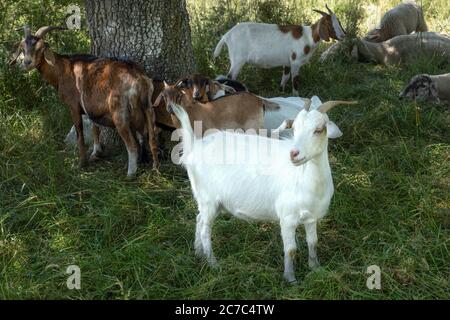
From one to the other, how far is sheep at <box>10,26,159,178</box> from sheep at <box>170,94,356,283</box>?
4.90ft

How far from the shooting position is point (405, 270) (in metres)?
4.18

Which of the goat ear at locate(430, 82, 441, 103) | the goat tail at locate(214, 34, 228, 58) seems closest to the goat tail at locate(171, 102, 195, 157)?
the goat tail at locate(214, 34, 228, 58)

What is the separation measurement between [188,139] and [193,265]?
0.86 meters

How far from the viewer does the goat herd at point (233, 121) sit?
405 centimetres

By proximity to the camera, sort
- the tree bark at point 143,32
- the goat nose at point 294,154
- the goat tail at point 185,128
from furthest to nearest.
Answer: the tree bark at point 143,32 < the goat tail at point 185,128 < the goat nose at point 294,154

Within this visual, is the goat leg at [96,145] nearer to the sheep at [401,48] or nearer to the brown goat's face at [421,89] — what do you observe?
the brown goat's face at [421,89]

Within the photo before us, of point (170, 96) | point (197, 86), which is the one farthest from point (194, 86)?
point (170, 96)

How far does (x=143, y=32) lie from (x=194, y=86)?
819mm

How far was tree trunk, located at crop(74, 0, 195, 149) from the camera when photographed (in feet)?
20.5

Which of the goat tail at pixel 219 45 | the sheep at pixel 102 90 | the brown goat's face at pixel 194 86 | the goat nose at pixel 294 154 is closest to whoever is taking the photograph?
the goat nose at pixel 294 154

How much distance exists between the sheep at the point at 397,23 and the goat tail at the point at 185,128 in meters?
6.75

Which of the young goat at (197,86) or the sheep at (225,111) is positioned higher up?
the young goat at (197,86)

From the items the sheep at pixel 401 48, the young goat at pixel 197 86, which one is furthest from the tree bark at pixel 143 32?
the sheep at pixel 401 48

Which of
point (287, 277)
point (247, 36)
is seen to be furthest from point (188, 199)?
point (247, 36)
